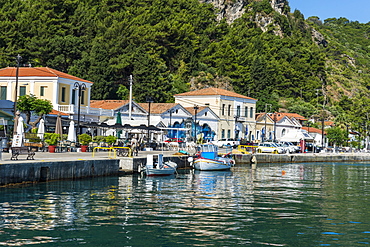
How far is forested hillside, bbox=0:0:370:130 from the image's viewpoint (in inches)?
3258

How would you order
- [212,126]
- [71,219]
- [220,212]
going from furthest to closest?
1. [212,126]
2. [220,212]
3. [71,219]

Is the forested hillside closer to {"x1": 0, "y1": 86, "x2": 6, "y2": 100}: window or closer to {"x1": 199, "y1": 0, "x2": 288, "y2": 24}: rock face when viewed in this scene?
{"x1": 199, "y1": 0, "x2": 288, "y2": 24}: rock face

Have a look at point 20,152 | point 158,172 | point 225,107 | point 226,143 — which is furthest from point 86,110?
point 20,152

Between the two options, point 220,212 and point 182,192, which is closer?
point 220,212

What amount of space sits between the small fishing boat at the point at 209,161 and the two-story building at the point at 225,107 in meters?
33.5

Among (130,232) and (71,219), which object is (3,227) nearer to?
(71,219)

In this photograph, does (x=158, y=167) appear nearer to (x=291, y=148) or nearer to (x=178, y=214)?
(x=178, y=214)

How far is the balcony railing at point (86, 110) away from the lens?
5631cm

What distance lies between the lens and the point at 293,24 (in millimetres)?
199250

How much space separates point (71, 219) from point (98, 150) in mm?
27327

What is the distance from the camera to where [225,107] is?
266 feet

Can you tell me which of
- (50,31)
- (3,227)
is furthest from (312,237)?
(50,31)

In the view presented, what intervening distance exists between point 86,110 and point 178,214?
132 feet

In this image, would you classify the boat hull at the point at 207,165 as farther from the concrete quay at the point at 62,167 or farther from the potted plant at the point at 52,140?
the potted plant at the point at 52,140
